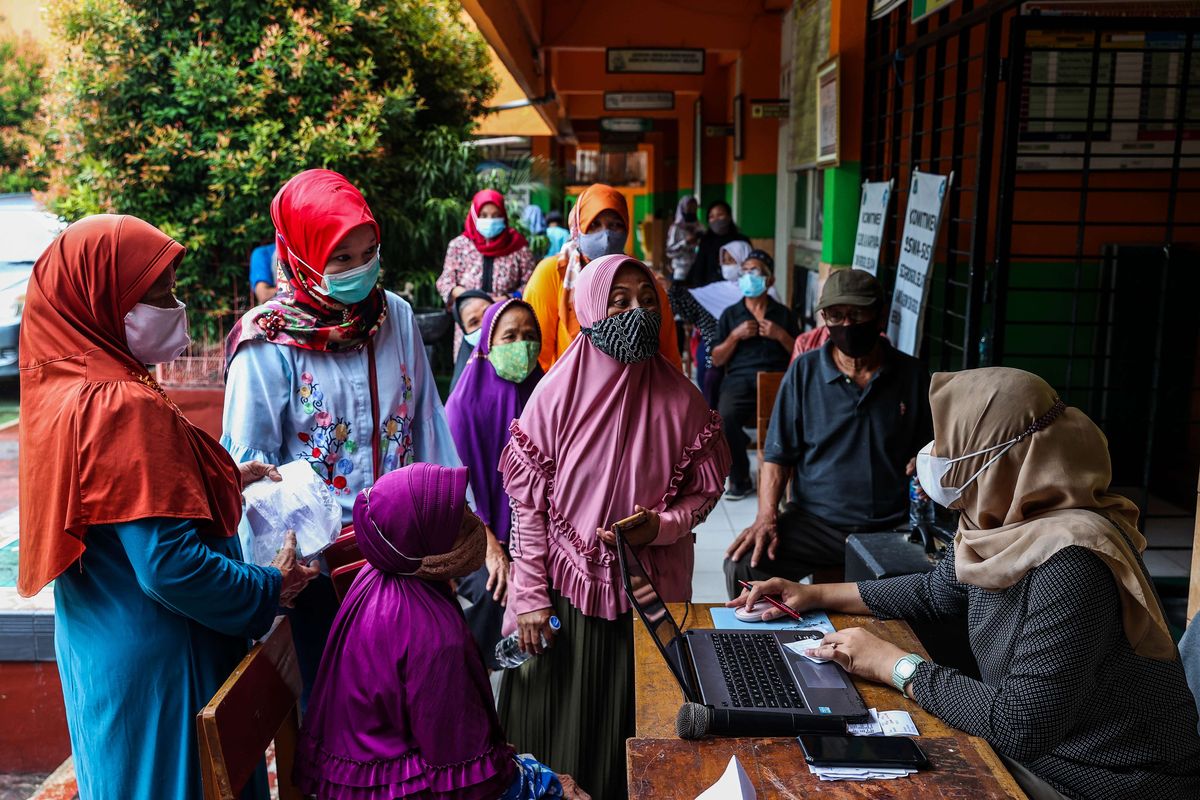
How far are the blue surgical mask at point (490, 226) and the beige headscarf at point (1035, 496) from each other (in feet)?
15.1

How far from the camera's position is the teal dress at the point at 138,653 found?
69.6 inches

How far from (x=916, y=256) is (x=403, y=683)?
3.66m

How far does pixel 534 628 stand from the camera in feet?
8.04

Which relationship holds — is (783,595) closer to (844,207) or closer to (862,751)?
(862,751)

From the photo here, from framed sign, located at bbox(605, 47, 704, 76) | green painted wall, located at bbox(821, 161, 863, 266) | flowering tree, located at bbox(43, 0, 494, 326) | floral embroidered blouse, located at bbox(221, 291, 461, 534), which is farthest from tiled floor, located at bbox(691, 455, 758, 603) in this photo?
framed sign, located at bbox(605, 47, 704, 76)

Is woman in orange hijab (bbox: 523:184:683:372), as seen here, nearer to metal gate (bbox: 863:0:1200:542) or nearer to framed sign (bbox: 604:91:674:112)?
metal gate (bbox: 863:0:1200:542)

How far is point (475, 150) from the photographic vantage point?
25.6 feet

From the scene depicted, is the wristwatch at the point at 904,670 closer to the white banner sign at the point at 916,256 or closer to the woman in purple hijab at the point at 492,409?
the woman in purple hijab at the point at 492,409

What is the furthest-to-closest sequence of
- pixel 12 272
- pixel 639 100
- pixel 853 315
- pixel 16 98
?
1. pixel 16 98
2. pixel 639 100
3. pixel 12 272
4. pixel 853 315

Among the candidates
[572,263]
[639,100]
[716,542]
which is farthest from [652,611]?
[639,100]

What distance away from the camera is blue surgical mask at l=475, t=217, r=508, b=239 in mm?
6234

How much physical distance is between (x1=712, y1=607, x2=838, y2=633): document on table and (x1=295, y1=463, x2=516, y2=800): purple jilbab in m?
0.58

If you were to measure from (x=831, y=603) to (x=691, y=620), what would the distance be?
13.2 inches

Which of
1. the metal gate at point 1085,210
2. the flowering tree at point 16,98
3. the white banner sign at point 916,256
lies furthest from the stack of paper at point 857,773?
the flowering tree at point 16,98
